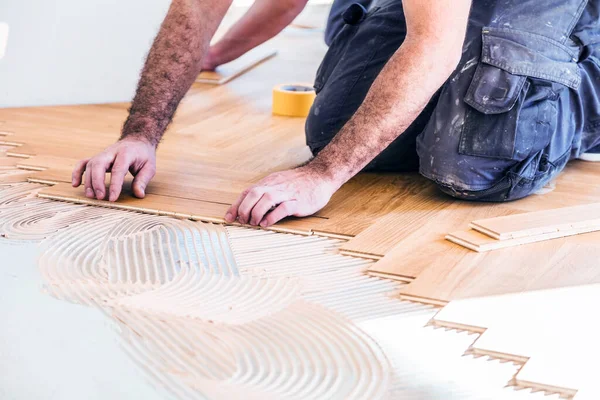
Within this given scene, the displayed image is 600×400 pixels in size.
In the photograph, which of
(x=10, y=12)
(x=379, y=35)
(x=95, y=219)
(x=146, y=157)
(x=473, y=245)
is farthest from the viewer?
(x=10, y=12)

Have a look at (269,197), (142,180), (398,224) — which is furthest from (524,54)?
(142,180)

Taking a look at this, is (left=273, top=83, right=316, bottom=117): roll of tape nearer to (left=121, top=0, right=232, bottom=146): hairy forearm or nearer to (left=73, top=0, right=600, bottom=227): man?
(left=73, top=0, right=600, bottom=227): man

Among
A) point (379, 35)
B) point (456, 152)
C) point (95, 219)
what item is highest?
point (379, 35)

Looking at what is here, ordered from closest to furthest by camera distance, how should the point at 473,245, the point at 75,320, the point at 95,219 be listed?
the point at 75,320, the point at 473,245, the point at 95,219

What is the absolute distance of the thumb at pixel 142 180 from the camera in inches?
80.0

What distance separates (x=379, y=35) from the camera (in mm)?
2398

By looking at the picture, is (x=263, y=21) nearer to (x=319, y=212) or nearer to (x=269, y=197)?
(x=319, y=212)

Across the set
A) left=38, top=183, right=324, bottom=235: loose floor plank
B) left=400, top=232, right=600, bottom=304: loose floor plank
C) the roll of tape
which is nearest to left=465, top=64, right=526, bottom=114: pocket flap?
left=400, top=232, right=600, bottom=304: loose floor plank

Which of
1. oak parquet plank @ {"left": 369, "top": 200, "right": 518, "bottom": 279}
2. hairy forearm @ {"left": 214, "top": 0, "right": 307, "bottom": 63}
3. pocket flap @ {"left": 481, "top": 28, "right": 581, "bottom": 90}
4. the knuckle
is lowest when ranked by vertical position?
oak parquet plank @ {"left": 369, "top": 200, "right": 518, "bottom": 279}

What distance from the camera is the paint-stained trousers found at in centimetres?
206

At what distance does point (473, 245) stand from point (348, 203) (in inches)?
16.6

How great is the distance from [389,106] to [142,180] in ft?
2.26

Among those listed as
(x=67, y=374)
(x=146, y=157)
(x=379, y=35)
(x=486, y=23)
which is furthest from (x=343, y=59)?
(x=67, y=374)

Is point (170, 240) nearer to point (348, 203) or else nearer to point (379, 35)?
point (348, 203)
